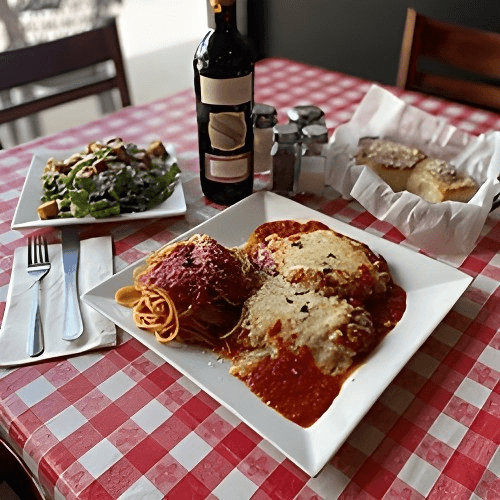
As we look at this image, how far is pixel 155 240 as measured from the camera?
127 cm

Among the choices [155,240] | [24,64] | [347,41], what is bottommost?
[347,41]

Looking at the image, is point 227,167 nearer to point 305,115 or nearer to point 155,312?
point 305,115

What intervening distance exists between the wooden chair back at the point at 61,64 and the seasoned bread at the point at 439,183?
1.26m

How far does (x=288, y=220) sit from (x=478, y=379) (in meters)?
0.55

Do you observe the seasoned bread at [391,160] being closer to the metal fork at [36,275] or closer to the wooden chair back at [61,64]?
the metal fork at [36,275]

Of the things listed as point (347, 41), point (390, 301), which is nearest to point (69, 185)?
point (390, 301)

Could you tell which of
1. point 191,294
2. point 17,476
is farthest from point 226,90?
point 17,476

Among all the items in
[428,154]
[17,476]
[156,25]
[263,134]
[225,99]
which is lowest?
[156,25]

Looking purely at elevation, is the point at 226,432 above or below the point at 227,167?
below

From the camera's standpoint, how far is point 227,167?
129 centimetres

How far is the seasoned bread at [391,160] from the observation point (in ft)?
4.69

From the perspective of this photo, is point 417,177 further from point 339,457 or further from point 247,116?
point 339,457

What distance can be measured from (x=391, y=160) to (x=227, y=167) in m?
0.47

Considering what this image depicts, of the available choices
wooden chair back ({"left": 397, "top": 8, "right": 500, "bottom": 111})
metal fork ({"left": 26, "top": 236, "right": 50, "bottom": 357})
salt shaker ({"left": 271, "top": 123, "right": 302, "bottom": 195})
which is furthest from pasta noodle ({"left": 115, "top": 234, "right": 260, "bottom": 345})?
wooden chair back ({"left": 397, "top": 8, "right": 500, "bottom": 111})
